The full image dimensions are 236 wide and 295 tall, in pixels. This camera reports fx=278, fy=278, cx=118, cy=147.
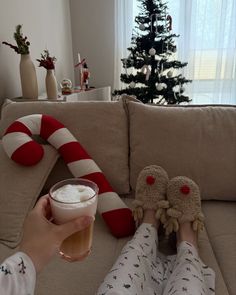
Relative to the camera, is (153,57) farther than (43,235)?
Yes

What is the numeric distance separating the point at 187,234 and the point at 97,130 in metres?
0.62

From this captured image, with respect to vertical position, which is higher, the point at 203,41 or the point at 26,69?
the point at 203,41

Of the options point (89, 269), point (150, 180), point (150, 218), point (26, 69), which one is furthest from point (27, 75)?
point (89, 269)

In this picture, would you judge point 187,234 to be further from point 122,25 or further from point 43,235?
point 122,25

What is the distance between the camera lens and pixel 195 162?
1.30 m

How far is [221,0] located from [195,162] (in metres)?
2.64

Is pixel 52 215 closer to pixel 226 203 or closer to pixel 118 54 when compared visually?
pixel 226 203

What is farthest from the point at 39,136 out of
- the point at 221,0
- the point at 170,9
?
the point at 221,0

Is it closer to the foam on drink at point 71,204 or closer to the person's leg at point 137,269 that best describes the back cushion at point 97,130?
the person's leg at point 137,269

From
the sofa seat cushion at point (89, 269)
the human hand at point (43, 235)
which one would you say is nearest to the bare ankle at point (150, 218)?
the sofa seat cushion at point (89, 269)

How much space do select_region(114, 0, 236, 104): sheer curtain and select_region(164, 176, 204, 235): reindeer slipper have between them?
8.18 feet

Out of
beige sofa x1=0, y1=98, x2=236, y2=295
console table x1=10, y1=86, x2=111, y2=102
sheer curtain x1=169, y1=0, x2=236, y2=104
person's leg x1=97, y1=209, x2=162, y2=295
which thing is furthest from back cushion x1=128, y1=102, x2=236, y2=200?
sheer curtain x1=169, y1=0, x2=236, y2=104

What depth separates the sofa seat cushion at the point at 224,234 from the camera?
0.94 m

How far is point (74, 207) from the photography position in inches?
24.5
